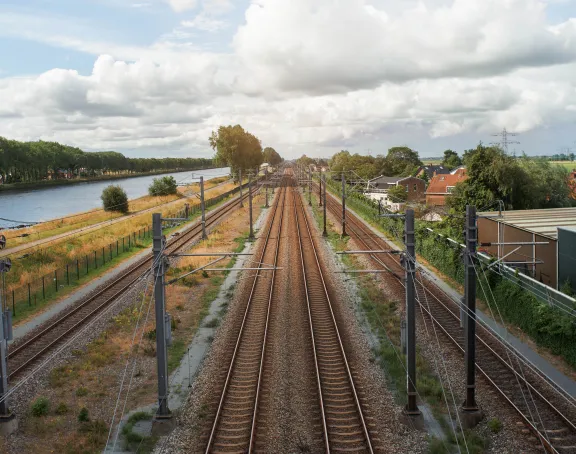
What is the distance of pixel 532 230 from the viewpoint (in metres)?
26.5

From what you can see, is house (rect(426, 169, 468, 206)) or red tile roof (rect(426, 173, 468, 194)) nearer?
house (rect(426, 169, 468, 206))

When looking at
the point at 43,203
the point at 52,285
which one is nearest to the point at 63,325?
the point at 52,285

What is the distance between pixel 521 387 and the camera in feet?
51.1

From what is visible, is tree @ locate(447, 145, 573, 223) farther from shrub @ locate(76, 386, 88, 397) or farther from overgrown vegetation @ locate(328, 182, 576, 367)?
shrub @ locate(76, 386, 88, 397)

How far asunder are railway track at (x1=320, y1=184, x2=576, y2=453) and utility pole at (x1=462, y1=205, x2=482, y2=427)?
42.5 inches

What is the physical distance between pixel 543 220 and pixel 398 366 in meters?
17.5

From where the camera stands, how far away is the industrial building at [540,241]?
906 inches

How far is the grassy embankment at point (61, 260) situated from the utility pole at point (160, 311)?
44.0 feet

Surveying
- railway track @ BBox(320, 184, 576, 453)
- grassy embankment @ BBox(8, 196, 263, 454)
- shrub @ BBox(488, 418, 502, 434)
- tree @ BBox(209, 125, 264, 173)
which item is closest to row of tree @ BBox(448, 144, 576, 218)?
railway track @ BBox(320, 184, 576, 453)

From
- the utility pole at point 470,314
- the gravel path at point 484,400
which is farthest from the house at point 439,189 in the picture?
the utility pole at point 470,314

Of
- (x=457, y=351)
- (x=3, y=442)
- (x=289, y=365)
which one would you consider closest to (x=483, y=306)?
(x=457, y=351)

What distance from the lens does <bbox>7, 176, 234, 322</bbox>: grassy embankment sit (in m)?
27.2

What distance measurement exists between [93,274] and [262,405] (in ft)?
73.2

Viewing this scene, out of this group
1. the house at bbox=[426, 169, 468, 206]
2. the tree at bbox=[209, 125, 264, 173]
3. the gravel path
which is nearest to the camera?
the gravel path
